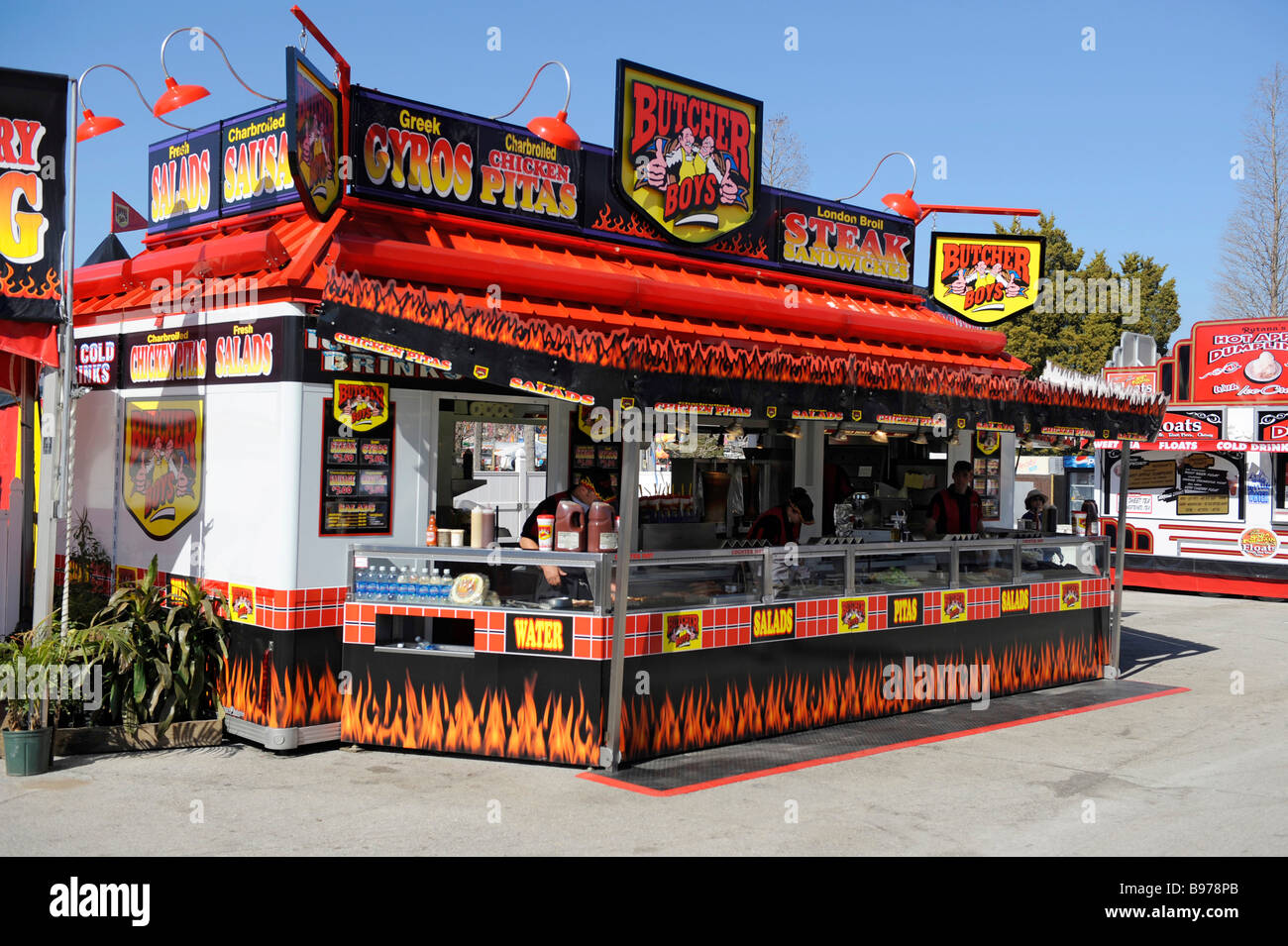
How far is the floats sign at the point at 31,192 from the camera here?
8.27m

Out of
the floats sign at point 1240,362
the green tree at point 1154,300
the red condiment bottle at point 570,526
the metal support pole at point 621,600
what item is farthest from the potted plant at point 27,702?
the green tree at point 1154,300

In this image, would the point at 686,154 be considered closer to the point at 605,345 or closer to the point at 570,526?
the point at 605,345

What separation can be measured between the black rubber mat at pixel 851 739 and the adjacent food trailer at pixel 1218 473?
10157 mm

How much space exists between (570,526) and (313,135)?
3.55m

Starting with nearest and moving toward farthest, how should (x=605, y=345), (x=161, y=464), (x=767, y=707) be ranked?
(x=605, y=345) < (x=767, y=707) < (x=161, y=464)

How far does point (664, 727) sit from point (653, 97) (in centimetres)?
645

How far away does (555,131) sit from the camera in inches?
420

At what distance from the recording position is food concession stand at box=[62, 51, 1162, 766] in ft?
27.1

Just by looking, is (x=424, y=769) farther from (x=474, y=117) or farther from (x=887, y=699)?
(x=474, y=117)

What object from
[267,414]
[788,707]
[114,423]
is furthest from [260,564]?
[788,707]

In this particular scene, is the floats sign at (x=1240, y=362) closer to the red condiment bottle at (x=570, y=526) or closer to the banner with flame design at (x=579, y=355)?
the banner with flame design at (x=579, y=355)

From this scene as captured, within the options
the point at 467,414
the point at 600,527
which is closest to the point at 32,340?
the point at 467,414

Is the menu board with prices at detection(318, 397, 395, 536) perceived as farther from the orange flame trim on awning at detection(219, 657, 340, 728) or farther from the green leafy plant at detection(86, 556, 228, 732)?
the green leafy plant at detection(86, 556, 228, 732)

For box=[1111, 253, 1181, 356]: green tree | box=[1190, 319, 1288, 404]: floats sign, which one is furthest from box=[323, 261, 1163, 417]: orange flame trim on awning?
box=[1111, 253, 1181, 356]: green tree
